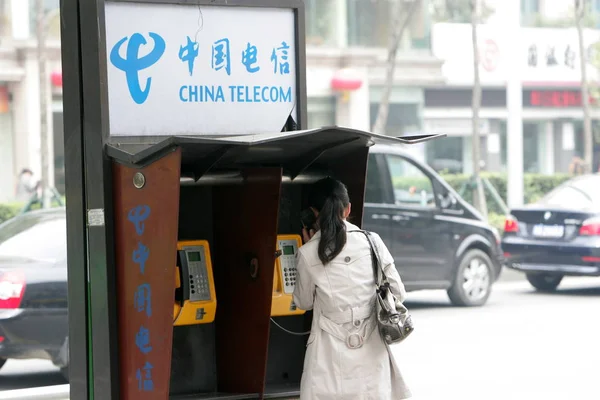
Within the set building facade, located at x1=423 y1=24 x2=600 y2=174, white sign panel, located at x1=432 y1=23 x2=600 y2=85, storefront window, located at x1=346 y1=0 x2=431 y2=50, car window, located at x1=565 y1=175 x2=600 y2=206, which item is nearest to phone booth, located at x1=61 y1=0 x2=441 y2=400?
car window, located at x1=565 y1=175 x2=600 y2=206

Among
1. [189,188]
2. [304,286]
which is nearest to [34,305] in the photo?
[189,188]

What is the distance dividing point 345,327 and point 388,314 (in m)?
0.22

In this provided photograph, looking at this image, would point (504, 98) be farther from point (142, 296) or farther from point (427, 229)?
point (142, 296)

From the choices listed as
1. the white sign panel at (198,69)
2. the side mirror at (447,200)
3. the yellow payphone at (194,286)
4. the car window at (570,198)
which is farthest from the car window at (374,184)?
the yellow payphone at (194,286)

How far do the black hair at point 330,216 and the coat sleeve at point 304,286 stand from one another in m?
0.11

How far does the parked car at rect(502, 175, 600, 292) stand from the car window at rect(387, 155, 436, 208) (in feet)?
6.59

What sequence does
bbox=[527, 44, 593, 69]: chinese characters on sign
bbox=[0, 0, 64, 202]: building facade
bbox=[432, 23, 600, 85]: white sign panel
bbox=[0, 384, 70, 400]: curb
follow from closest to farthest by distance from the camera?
1. bbox=[0, 384, 70, 400]: curb
2. bbox=[0, 0, 64, 202]: building facade
3. bbox=[432, 23, 600, 85]: white sign panel
4. bbox=[527, 44, 593, 69]: chinese characters on sign

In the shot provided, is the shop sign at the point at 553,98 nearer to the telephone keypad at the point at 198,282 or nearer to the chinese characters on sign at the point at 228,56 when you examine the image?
the chinese characters on sign at the point at 228,56

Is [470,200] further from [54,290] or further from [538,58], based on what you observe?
[54,290]

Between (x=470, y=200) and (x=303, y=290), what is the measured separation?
1868 centimetres

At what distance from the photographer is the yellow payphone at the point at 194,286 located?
552cm

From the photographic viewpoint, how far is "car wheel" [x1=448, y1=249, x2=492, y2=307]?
13305 millimetres

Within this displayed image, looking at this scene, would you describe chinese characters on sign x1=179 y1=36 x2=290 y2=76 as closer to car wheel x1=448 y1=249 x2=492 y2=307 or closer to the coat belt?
the coat belt

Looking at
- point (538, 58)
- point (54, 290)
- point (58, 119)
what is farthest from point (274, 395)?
A: point (538, 58)
